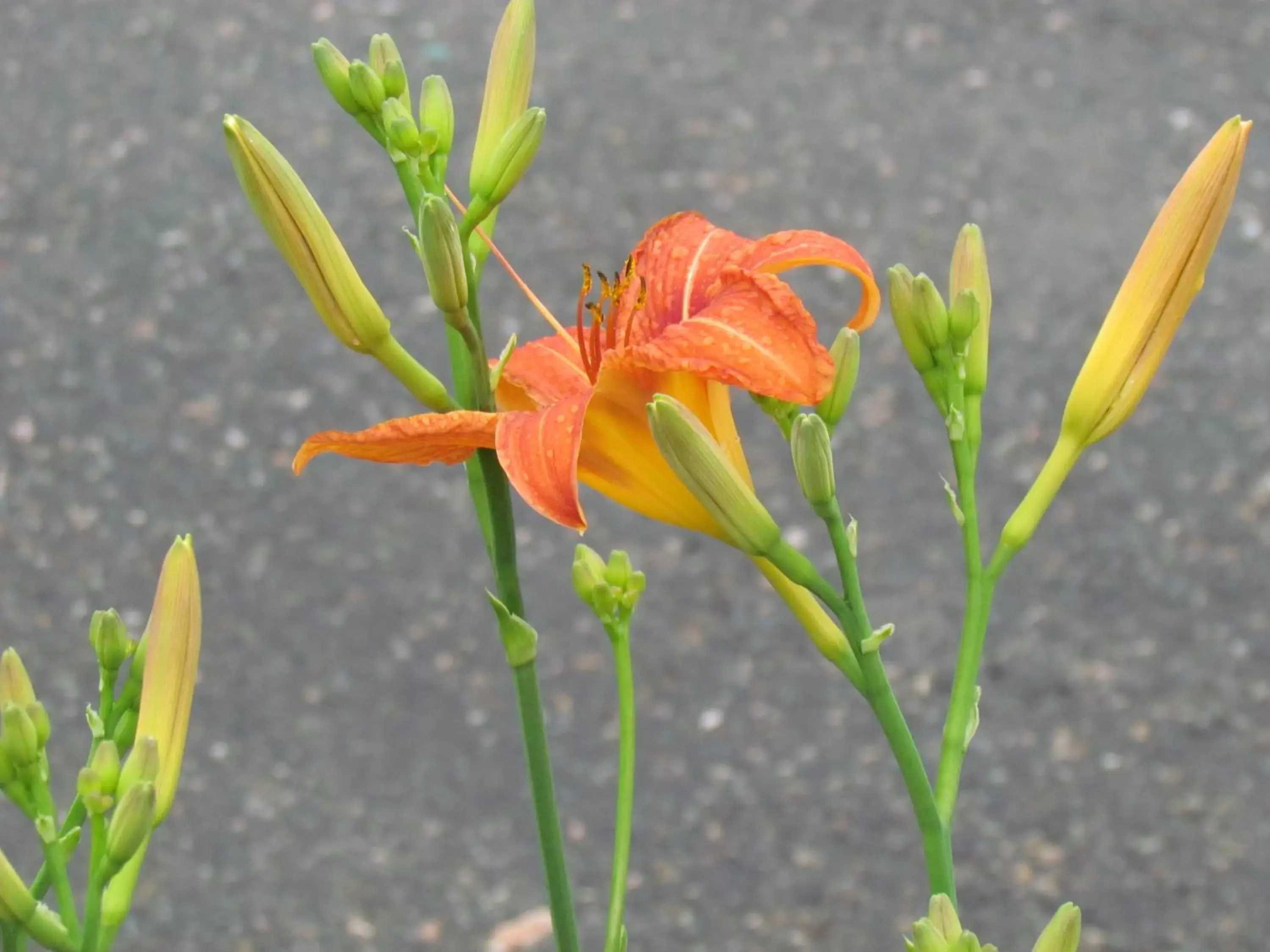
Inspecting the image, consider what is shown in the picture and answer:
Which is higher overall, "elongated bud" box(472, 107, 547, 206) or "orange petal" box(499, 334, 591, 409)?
Answer: "elongated bud" box(472, 107, 547, 206)

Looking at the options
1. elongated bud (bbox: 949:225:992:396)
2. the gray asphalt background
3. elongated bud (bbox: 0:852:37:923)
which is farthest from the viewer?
the gray asphalt background

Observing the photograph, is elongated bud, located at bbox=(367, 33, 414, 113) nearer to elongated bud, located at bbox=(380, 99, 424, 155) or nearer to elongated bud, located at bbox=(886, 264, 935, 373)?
elongated bud, located at bbox=(380, 99, 424, 155)

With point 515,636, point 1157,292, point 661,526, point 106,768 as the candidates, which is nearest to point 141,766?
point 106,768

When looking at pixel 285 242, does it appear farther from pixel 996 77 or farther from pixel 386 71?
pixel 996 77

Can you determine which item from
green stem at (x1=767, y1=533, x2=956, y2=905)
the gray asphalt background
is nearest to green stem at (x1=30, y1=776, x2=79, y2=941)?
green stem at (x1=767, y1=533, x2=956, y2=905)

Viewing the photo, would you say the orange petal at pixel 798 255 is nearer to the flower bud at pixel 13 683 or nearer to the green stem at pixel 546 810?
the green stem at pixel 546 810
